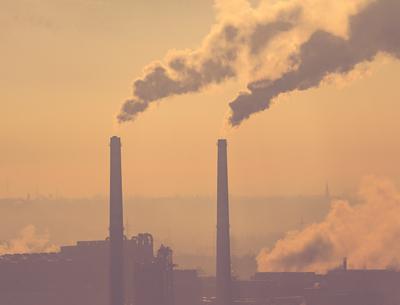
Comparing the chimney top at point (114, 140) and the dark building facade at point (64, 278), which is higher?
the chimney top at point (114, 140)

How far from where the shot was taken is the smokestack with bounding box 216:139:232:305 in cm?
5475

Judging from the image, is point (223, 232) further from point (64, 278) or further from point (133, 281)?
point (64, 278)

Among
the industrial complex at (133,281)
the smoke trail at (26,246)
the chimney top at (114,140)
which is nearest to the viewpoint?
the chimney top at (114,140)

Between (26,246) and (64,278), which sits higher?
(26,246)

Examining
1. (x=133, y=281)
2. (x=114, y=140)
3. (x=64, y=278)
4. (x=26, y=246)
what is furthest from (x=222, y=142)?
(x=26, y=246)

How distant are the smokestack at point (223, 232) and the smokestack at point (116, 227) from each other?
5561mm

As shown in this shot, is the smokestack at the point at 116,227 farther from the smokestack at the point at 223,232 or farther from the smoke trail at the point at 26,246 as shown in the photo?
the smoke trail at the point at 26,246

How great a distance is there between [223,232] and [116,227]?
19.6 ft

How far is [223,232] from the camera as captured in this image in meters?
55.4

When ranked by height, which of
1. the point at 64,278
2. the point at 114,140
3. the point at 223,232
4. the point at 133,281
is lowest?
the point at 133,281

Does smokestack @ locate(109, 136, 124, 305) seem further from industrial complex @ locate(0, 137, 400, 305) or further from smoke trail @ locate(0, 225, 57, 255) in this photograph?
smoke trail @ locate(0, 225, 57, 255)

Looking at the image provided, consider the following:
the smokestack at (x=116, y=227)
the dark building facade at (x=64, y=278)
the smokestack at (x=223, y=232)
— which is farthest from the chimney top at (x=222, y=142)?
the dark building facade at (x=64, y=278)

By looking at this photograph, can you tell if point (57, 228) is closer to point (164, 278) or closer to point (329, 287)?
point (329, 287)

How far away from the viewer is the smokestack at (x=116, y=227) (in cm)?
5284
